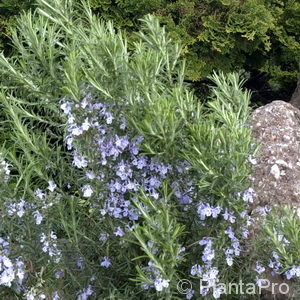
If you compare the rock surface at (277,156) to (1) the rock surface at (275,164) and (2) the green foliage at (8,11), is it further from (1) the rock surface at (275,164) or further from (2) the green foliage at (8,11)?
(2) the green foliage at (8,11)

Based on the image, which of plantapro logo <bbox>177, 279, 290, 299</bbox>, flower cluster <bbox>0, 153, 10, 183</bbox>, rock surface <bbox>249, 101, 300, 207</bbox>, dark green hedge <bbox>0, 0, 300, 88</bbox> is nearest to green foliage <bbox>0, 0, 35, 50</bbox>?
dark green hedge <bbox>0, 0, 300, 88</bbox>

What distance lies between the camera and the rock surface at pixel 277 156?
2986mm

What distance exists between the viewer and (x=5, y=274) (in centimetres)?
230

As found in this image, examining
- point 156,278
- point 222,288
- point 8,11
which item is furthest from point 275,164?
point 8,11

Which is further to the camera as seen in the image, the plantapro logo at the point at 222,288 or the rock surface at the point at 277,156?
the rock surface at the point at 277,156

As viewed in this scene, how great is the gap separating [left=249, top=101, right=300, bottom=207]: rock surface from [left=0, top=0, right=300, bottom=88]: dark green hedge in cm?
138

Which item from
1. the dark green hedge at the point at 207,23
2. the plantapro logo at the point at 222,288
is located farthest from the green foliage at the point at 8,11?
the plantapro logo at the point at 222,288

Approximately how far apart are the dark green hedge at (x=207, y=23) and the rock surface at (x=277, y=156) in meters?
1.38

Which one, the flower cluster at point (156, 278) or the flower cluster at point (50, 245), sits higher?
the flower cluster at point (156, 278)

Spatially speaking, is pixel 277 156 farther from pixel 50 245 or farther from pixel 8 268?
pixel 8 268

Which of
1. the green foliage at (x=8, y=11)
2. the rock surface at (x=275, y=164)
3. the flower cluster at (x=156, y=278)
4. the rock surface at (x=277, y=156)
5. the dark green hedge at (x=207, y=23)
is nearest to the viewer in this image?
the flower cluster at (x=156, y=278)

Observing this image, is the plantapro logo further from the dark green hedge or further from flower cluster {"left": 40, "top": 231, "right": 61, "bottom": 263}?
the dark green hedge

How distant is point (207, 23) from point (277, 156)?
6.84 ft

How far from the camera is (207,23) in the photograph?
4.87 meters
